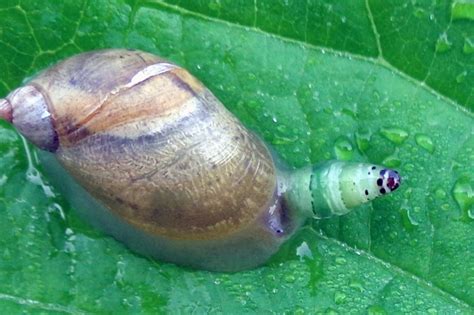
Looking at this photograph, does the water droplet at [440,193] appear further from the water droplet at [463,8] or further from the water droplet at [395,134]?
the water droplet at [463,8]

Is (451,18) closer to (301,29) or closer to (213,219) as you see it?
(301,29)

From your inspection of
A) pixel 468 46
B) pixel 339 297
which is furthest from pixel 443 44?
pixel 339 297

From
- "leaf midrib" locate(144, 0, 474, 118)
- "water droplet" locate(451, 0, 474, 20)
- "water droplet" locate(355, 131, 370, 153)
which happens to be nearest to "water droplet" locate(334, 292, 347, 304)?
"water droplet" locate(355, 131, 370, 153)

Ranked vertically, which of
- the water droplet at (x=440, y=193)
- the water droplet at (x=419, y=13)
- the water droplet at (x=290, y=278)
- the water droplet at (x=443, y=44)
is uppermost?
the water droplet at (x=419, y=13)

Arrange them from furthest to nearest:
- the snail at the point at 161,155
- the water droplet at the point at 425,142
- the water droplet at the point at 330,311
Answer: the water droplet at the point at 425,142 < the water droplet at the point at 330,311 < the snail at the point at 161,155

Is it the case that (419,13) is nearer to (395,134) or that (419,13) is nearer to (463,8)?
(463,8)

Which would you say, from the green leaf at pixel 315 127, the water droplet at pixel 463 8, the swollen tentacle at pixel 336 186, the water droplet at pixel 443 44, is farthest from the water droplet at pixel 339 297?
the water droplet at pixel 463 8
